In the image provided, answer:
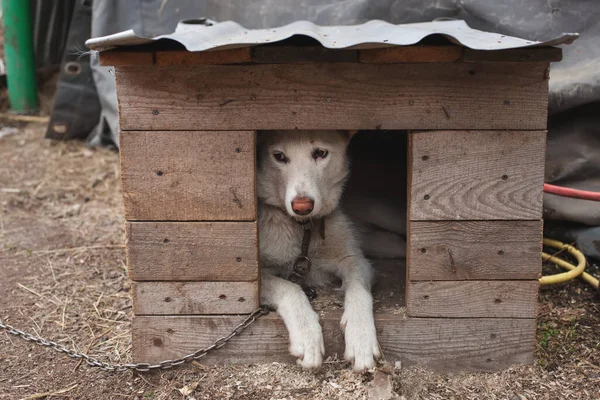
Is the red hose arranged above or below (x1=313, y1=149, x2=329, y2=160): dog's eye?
below

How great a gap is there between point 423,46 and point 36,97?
6.21 metres

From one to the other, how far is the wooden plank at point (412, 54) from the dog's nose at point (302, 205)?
2.29 ft

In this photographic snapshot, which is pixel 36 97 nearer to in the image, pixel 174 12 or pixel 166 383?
pixel 174 12

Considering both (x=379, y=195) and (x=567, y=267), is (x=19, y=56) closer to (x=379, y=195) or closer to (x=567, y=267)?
(x=379, y=195)

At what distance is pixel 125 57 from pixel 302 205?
38.7 inches

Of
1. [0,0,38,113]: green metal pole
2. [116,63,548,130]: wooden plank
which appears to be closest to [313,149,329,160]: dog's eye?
[116,63,548,130]: wooden plank

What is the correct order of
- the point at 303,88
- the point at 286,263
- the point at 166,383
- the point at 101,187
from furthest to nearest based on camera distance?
the point at 101,187, the point at 286,263, the point at 166,383, the point at 303,88

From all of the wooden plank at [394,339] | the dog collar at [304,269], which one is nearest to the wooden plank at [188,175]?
the wooden plank at [394,339]

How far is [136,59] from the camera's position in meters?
2.43

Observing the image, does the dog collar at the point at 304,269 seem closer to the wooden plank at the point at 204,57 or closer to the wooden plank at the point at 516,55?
the wooden plank at the point at 204,57

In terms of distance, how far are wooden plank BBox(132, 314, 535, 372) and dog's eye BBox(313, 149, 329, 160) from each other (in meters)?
0.81

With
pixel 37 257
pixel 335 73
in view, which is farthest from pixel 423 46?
pixel 37 257

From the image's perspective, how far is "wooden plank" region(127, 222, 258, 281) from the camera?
269 centimetres

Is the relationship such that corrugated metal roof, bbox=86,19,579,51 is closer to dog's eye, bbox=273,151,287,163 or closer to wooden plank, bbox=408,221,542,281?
dog's eye, bbox=273,151,287,163
